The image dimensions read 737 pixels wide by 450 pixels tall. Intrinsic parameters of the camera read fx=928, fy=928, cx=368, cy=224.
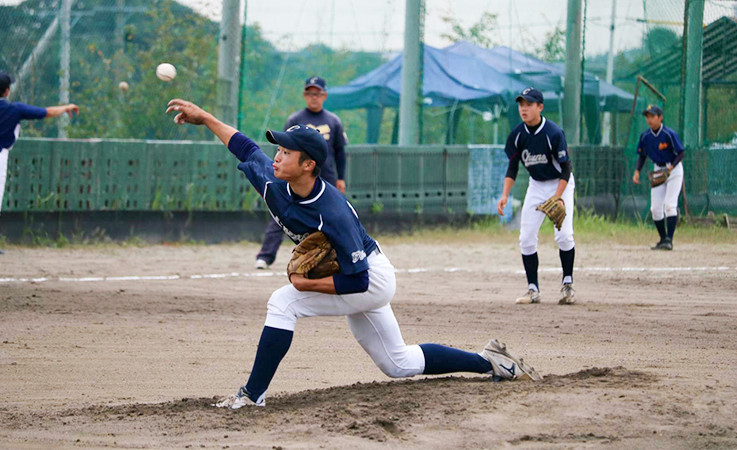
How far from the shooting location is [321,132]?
10742mm

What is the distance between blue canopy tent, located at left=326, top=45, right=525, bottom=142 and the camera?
16547 millimetres

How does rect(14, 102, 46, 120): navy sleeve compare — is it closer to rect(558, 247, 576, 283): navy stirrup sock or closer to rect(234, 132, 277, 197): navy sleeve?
rect(234, 132, 277, 197): navy sleeve

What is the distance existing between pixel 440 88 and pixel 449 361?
12141mm

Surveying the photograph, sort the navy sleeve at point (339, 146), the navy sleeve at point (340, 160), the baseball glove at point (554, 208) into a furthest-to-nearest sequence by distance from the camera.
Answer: the navy sleeve at point (340, 160)
the navy sleeve at point (339, 146)
the baseball glove at point (554, 208)

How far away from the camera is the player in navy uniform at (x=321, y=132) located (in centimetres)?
1061

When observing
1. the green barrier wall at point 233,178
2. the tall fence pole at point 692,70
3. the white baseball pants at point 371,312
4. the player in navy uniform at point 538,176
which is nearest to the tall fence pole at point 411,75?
the green barrier wall at point 233,178

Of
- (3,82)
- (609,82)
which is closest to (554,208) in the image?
(3,82)

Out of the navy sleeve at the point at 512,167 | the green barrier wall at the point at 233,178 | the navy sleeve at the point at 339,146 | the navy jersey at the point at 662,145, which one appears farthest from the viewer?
the navy jersey at the point at 662,145

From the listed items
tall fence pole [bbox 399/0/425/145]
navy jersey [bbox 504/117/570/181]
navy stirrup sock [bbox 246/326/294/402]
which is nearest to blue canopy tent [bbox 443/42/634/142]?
tall fence pole [bbox 399/0/425/145]

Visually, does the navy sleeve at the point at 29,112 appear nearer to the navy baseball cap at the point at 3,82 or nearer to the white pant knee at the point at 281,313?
the navy baseball cap at the point at 3,82

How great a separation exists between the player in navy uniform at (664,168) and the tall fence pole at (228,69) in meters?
Result: 6.14

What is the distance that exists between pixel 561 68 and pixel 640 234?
3473 millimetres

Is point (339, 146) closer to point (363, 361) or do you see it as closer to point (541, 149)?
point (541, 149)

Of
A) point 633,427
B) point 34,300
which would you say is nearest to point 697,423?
point 633,427
